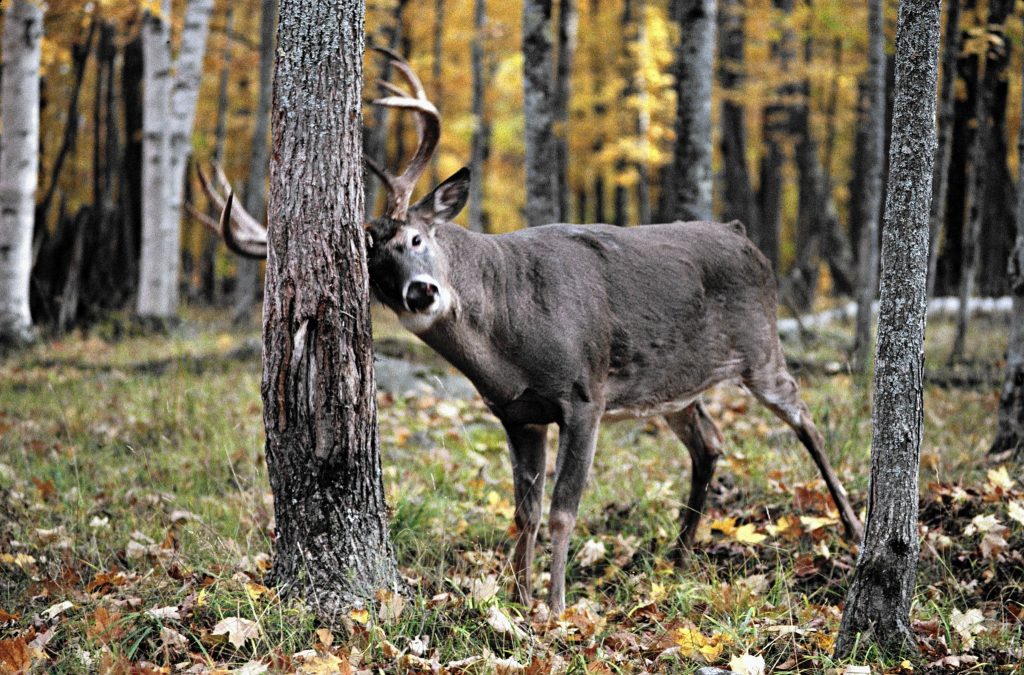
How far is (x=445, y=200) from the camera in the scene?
17.9 feet

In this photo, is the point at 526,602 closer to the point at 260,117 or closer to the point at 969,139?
the point at 260,117

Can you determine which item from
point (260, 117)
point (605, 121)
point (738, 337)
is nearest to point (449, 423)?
point (738, 337)

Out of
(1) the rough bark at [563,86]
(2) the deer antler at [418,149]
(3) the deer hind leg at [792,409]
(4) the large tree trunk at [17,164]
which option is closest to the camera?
(2) the deer antler at [418,149]

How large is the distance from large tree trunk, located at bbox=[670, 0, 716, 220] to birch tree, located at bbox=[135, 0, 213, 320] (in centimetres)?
795

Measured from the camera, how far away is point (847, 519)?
228 inches

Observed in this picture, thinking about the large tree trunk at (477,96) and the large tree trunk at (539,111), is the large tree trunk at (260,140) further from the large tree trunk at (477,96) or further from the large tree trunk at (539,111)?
the large tree trunk at (539,111)

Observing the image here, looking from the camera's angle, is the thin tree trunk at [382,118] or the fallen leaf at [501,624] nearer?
the fallen leaf at [501,624]

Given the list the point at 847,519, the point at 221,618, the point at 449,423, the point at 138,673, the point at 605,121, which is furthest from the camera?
the point at 605,121

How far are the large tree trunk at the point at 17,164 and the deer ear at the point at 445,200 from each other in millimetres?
8520

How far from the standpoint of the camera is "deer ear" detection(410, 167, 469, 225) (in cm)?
536

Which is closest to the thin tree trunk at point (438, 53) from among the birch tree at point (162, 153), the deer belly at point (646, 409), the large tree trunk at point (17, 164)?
the birch tree at point (162, 153)

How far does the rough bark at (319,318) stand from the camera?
14.1 feet

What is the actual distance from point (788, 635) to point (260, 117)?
471 inches

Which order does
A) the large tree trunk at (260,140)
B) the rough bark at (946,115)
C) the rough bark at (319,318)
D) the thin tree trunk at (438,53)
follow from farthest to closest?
the thin tree trunk at (438,53), the large tree trunk at (260,140), the rough bark at (946,115), the rough bark at (319,318)
